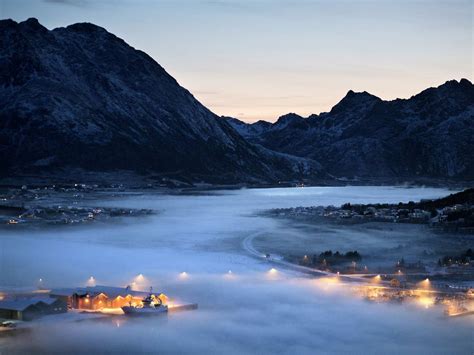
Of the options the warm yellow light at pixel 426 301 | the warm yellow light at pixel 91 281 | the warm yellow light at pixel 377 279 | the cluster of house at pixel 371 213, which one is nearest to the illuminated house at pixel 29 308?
the warm yellow light at pixel 91 281

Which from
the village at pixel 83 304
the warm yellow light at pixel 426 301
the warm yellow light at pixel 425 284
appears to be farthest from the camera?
the warm yellow light at pixel 425 284

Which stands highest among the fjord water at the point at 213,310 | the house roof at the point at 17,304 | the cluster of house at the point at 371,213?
the cluster of house at the point at 371,213

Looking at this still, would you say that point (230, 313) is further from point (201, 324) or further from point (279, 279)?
point (279, 279)

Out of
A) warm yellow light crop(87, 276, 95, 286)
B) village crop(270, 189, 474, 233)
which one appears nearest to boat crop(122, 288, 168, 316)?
warm yellow light crop(87, 276, 95, 286)

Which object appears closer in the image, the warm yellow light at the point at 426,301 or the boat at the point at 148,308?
the boat at the point at 148,308

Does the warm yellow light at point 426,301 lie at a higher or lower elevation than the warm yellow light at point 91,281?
lower

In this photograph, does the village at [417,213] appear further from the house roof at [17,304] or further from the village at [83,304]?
the house roof at [17,304]

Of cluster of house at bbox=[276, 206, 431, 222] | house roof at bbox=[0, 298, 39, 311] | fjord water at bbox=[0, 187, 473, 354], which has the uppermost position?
cluster of house at bbox=[276, 206, 431, 222]

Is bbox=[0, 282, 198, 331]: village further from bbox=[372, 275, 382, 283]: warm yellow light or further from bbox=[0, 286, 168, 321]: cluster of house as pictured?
bbox=[372, 275, 382, 283]: warm yellow light

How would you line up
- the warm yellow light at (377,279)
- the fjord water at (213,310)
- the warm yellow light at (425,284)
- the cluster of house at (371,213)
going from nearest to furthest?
1. the fjord water at (213,310)
2. the warm yellow light at (425,284)
3. the warm yellow light at (377,279)
4. the cluster of house at (371,213)
